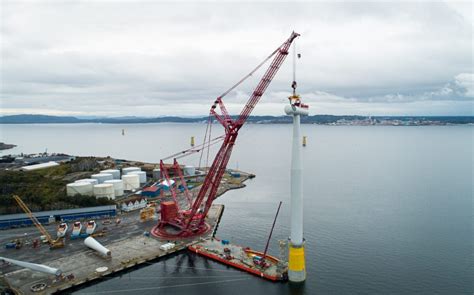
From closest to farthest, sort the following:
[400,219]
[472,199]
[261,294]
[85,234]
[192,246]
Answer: [261,294], [192,246], [85,234], [400,219], [472,199]

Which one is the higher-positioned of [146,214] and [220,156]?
[220,156]

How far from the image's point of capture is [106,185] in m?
68.4

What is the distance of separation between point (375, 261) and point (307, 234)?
1220 centimetres

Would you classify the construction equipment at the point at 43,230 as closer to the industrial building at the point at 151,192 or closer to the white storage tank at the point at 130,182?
the industrial building at the point at 151,192

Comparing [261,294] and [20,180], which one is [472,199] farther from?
[20,180]

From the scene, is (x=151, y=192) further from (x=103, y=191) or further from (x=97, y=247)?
(x=97, y=247)

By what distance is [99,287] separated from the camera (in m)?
37.6

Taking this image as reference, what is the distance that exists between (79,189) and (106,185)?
Answer: 5.18 meters

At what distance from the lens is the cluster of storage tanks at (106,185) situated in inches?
2665

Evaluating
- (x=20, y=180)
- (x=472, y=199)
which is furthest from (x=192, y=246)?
(x=472, y=199)

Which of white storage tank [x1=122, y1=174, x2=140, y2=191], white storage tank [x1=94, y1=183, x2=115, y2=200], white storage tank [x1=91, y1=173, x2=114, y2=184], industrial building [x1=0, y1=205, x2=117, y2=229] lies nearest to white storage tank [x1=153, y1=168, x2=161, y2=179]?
white storage tank [x1=122, y1=174, x2=140, y2=191]

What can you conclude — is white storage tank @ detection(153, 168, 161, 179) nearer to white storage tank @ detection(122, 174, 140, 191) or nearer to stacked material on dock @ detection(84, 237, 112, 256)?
white storage tank @ detection(122, 174, 140, 191)

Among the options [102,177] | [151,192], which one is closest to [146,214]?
[151,192]

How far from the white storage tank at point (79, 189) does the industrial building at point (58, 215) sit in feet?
28.2
